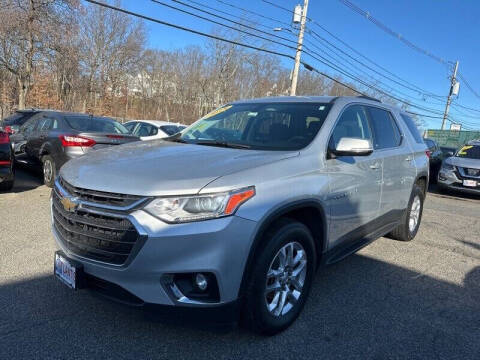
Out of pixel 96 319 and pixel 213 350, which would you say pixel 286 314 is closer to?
pixel 213 350

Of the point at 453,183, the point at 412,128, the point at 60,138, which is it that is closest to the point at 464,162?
the point at 453,183

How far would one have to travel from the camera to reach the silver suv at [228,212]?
2.21 metres

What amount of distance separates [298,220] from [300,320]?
848mm

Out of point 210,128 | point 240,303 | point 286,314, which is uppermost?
point 210,128

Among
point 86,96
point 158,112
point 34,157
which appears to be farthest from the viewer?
point 158,112

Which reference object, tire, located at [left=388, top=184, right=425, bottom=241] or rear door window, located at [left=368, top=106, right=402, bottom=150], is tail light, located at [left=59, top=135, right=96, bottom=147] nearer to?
rear door window, located at [left=368, top=106, right=402, bottom=150]

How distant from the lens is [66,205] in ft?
8.38

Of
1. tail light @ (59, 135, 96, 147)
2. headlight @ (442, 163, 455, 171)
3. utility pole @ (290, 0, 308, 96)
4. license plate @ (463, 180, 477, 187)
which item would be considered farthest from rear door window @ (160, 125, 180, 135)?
utility pole @ (290, 0, 308, 96)

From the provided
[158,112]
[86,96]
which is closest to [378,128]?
[86,96]

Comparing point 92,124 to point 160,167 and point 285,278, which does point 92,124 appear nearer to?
point 160,167

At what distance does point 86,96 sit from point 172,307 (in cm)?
3780

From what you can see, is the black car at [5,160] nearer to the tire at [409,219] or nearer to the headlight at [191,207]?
the headlight at [191,207]

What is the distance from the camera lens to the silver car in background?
10.3 metres

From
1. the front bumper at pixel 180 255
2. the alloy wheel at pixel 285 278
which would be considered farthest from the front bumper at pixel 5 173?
the alloy wheel at pixel 285 278
